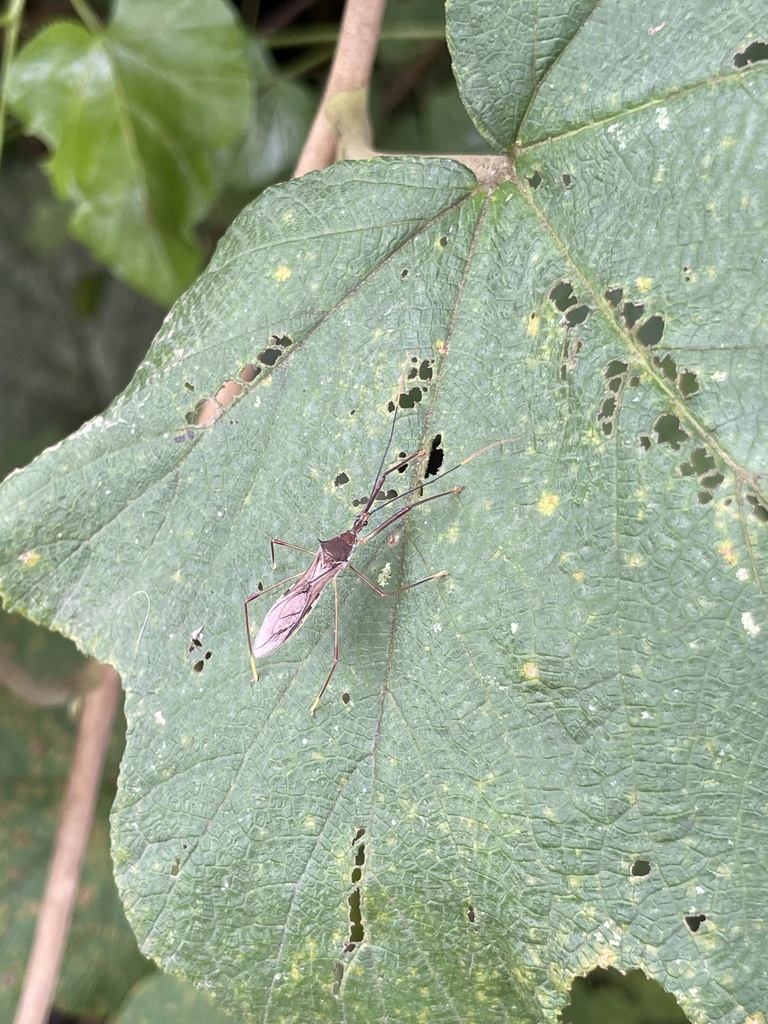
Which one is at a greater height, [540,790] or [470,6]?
[470,6]

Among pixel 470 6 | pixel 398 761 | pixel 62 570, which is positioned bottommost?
pixel 398 761

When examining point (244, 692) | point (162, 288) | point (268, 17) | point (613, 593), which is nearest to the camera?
point (613, 593)

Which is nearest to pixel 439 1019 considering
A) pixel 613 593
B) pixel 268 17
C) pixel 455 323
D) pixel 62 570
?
pixel 613 593

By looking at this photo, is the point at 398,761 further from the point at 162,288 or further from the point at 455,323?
the point at 162,288

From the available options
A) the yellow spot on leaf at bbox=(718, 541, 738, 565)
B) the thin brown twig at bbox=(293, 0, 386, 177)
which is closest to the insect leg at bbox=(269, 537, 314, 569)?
the yellow spot on leaf at bbox=(718, 541, 738, 565)

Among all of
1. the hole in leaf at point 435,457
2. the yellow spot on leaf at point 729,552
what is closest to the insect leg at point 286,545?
the hole in leaf at point 435,457
